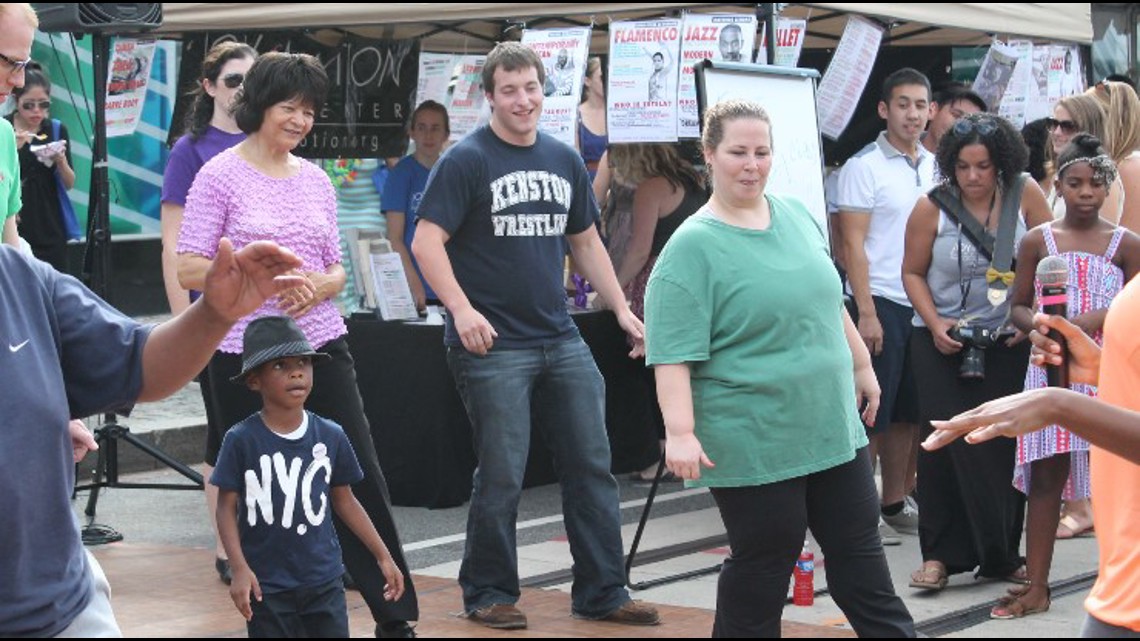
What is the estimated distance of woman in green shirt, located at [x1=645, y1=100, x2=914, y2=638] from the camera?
5.19 meters

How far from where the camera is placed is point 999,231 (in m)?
7.31

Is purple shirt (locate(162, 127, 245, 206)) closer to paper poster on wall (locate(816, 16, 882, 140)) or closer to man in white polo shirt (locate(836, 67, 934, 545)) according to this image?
man in white polo shirt (locate(836, 67, 934, 545))

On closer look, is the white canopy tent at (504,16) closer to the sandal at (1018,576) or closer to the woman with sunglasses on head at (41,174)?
the woman with sunglasses on head at (41,174)

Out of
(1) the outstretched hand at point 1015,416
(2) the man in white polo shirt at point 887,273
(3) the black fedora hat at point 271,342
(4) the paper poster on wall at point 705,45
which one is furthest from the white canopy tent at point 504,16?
(1) the outstretched hand at point 1015,416

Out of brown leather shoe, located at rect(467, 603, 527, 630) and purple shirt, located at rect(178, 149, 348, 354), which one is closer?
purple shirt, located at rect(178, 149, 348, 354)

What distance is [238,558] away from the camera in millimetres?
5336

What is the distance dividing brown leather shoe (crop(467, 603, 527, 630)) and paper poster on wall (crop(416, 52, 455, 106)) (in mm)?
4365

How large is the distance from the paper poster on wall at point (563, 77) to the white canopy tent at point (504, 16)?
0.11 meters

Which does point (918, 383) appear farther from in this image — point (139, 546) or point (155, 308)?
point (155, 308)

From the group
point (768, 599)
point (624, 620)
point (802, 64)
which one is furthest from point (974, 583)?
point (802, 64)

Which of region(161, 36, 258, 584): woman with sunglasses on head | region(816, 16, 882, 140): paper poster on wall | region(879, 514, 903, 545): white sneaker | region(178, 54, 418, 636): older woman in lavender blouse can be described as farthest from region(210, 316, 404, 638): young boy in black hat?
region(816, 16, 882, 140): paper poster on wall

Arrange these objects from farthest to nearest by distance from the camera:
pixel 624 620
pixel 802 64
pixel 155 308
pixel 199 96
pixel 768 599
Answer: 1. pixel 155 308
2. pixel 802 64
3. pixel 199 96
4. pixel 624 620
5. pixel 768 599

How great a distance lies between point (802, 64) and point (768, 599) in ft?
24.0

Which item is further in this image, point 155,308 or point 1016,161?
point 155,308
